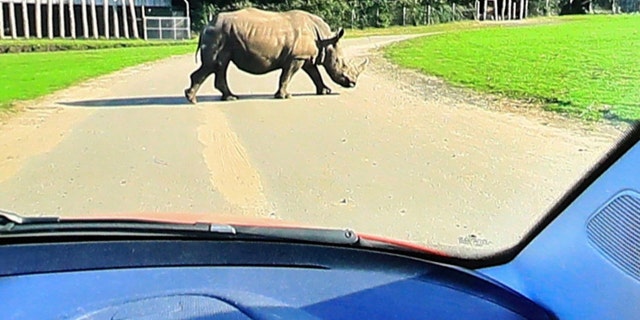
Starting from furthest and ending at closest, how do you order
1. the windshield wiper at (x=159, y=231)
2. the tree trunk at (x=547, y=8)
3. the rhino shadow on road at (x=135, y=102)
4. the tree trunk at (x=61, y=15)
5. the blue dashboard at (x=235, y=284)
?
the rhino shadow on road at (x=135, y=102)
the tree trunk at (x=61, y=15)
the tree trunk at (x=547, y=8)
the windshield wiper at (x=159, y=231)
the blue dashboard at (x=235, y=284)

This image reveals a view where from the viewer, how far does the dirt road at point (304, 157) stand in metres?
3.53

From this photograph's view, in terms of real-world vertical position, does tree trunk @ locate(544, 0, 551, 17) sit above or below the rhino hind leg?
above

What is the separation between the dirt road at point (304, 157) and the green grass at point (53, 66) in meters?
0.12

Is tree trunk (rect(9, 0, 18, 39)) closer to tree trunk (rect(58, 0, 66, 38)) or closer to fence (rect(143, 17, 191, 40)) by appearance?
tree trunk (rect(58, 0, 66, 38))

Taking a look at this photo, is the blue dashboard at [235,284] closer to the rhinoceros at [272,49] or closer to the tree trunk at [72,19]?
the tree trunk at [72,19]

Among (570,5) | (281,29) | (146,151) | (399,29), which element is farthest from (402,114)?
(281,29)

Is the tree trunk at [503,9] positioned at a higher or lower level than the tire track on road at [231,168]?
higher

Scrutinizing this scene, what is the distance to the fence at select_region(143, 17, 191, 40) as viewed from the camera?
3.89m

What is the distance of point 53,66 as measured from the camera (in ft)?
14.4

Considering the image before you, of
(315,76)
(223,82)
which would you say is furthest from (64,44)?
(315,76)

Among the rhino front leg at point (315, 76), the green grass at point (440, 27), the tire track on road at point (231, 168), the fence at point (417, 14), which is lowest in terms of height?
the tire track on road at point (231, 168)

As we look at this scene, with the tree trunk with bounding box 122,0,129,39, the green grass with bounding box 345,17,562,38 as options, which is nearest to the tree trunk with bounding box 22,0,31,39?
the tree trunk with bounding box 122,0,129,39

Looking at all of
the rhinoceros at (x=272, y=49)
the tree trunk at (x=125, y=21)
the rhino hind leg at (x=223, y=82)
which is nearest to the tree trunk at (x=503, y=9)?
the tree trunk at (x=125, y=21)

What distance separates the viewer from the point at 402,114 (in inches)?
202
